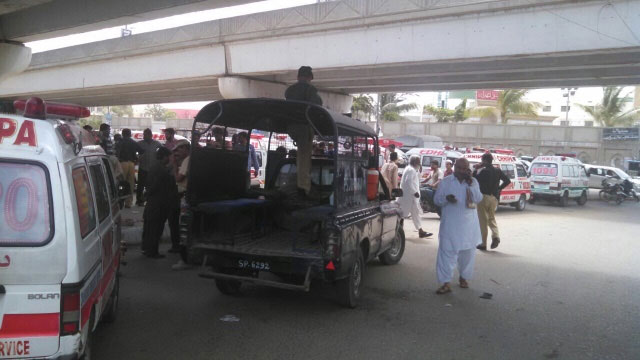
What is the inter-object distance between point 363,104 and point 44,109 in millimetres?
41494

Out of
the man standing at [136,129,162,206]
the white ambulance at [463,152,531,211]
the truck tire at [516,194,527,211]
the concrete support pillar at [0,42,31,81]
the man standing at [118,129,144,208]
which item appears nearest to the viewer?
the man standing at [136,129,162,206]

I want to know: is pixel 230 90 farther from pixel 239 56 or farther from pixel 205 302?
pixel 205 302

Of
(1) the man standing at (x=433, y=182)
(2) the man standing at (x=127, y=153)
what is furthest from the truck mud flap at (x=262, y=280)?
(1) the man standing at (x=433, y=182)

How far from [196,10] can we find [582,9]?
26.2 feet

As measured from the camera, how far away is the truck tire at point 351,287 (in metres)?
5.93

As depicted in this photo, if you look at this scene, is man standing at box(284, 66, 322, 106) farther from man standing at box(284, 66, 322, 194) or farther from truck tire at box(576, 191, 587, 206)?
truck tire at box(576, 191, 587, 206)

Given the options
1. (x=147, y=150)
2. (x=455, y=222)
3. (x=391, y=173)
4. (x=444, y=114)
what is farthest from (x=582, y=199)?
(x=444, y=114)

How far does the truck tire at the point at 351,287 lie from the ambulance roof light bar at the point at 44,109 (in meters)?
3.26

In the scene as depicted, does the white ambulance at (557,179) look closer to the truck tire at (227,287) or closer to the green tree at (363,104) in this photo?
the truck tire at (227,287)

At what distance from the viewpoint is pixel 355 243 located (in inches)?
235

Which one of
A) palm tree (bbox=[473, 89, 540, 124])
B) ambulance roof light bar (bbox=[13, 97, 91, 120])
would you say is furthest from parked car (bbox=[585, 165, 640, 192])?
ambulance roof light bar (bbox=[13, 97, 91, 120])

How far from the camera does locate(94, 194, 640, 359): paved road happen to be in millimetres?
4824

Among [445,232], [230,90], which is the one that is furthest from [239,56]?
[445,232]

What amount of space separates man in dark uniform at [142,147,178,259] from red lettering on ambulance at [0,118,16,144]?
4802 millimetres
